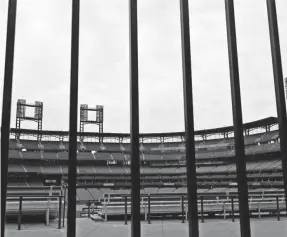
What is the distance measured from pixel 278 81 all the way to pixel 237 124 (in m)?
0.36

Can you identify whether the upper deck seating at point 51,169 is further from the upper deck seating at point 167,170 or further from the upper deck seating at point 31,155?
the upper deck seating at point 167,170

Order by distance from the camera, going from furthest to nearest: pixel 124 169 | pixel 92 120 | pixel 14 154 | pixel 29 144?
pixel 92 120 → pixel 29 144 → pixel 124 169 → pixel 14 154

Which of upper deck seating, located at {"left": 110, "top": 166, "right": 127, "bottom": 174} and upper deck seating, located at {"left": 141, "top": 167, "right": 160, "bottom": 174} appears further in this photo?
upper deck seating, located at {"left": 141, "top": 167, "right": 160, "bottom": 174}

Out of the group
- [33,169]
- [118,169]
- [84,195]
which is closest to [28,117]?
[33,169]

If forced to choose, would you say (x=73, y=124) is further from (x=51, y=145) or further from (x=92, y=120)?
(x=92, y=120)

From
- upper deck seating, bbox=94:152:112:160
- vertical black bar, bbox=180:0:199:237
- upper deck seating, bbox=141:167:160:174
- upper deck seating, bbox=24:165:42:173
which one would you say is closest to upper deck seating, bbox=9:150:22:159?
upper deck seating, bbox=24:165:42:173

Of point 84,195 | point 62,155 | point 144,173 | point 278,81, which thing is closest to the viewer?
point 278,81

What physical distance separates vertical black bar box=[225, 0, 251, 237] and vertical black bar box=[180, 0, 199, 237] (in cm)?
24

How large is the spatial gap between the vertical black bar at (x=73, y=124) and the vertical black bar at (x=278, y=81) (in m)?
1.06

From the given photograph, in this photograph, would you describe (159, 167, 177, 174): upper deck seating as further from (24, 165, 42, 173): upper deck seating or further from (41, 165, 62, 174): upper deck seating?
(24, 165, 42, 173): upper deck seating

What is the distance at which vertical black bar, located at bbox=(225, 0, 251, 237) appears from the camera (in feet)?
5.07

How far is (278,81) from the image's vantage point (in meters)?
1.72

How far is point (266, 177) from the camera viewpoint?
87.0ft

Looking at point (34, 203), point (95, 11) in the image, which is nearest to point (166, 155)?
point (34, 203)
